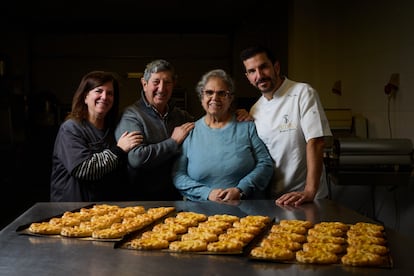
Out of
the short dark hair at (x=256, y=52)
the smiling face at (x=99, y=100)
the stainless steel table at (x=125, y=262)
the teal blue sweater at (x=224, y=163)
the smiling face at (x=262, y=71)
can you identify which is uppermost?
the short dark hair at (x=256, y=52)

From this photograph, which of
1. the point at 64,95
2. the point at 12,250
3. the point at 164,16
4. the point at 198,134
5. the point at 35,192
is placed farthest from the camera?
the point at 64,95

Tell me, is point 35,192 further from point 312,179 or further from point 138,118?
point 312,179

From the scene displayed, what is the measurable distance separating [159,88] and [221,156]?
0.47m

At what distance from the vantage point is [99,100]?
88.4 inches

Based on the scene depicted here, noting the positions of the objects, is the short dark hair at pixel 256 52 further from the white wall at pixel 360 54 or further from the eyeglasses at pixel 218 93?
the white wall at pixel 360 54

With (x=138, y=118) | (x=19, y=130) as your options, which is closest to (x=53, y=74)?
(x=19, y=130)

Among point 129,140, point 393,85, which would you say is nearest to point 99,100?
point 129,140

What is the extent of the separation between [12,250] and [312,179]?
131 centimetres

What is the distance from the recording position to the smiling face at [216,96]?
219 cm

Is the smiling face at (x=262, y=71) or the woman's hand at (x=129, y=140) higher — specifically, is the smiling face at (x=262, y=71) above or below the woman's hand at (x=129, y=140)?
above

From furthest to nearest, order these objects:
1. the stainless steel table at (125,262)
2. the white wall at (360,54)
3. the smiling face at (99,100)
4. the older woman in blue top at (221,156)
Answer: the white wall at (360,54) < the smiling face at (99,100) < the older woman in blue top at (221,156) < the stainless steel table at (125,262)

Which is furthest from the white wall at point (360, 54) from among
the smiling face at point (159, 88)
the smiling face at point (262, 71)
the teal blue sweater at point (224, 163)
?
the smiling face at point (159, 88)

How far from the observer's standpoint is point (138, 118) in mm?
2299

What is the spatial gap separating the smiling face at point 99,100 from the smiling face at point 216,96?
48 cm
